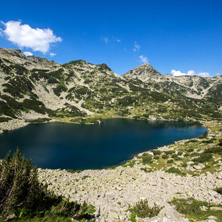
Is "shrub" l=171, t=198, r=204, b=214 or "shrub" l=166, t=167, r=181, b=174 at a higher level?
"shrub" l=166, t=167, r=181, b=174

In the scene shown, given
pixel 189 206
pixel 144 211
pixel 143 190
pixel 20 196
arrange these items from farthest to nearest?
1. pixel 143 190
2. pixel 189 206
3. pixel 144 211
4. pixel 20 196

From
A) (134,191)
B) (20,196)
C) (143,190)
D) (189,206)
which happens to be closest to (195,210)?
(189,206)

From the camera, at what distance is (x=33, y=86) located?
6786 inches

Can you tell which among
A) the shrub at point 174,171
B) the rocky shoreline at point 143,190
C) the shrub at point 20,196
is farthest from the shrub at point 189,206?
the shrub at point 174,171

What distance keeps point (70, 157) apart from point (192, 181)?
34450mm

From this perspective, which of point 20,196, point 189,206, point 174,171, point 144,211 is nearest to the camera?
point 20,196

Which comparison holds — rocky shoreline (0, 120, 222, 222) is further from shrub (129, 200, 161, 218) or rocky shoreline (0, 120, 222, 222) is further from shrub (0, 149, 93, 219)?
shrub (0, 149, 93, 219)

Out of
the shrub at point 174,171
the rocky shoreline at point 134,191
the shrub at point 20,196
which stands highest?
the shrub at point 20,196

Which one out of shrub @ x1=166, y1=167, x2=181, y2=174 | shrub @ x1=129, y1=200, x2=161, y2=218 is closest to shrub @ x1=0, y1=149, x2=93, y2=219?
shrub @ x1=129, y1=200, x2=161, y2=218

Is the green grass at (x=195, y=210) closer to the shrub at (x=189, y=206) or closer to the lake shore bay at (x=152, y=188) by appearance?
the shrub at (x=189, y=206)

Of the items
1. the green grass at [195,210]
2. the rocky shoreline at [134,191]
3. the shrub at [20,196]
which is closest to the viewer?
the shrub at [20,196]

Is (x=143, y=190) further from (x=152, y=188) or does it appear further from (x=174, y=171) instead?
(x=174, y=171)

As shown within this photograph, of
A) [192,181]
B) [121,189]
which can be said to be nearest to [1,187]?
[121,189]

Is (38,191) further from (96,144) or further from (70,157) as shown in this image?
(96,144)
